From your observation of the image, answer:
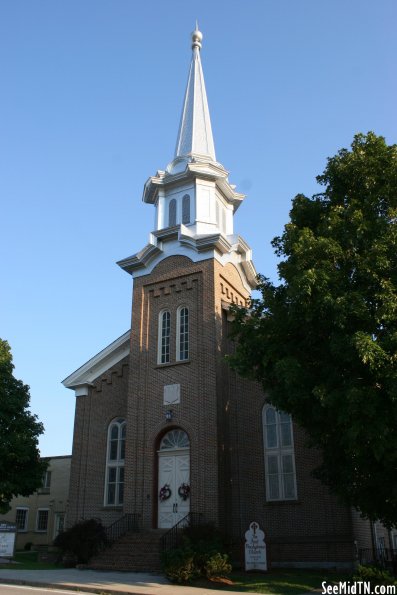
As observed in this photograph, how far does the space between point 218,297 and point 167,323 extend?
2.48 m

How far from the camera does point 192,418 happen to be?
20812 millimetres

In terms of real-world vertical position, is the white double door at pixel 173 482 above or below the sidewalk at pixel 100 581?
above

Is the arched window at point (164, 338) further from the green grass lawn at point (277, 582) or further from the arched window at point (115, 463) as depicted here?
the green grass lawn at point (277, 582)

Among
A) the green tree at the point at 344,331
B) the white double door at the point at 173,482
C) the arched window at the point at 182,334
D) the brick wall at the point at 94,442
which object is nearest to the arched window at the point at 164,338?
the arched window at the point at 182,334

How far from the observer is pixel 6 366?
90.5 feet

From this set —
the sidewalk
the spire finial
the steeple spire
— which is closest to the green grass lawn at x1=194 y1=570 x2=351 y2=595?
the sidewalk

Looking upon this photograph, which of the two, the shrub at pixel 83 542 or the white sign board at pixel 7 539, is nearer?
the shrub at pixel 83 542

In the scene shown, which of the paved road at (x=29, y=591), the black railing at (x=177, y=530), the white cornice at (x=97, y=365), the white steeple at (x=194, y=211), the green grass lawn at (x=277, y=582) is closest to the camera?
the paved road at (x=29, y=591)

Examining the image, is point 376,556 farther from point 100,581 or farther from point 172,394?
point 100,581

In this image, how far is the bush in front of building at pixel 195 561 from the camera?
49.2 ft

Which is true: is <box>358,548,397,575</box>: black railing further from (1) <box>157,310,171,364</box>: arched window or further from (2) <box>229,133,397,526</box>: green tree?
(1) <box>157,310,171,364</box>: arched window

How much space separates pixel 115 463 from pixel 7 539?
478cm

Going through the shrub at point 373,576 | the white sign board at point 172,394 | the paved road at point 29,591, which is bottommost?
the paved road at point 29,591

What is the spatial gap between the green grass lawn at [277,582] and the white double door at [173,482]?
4154mm
